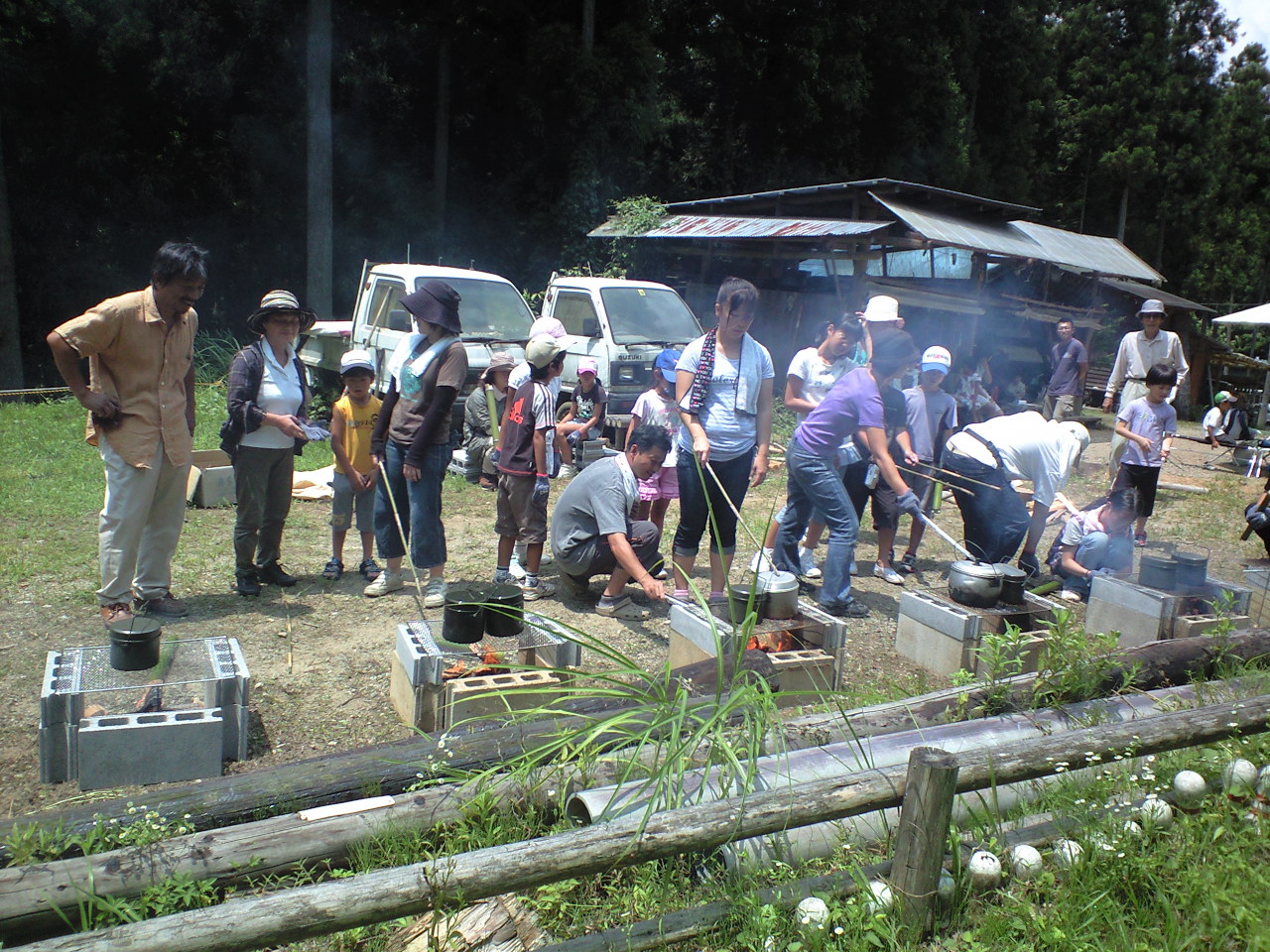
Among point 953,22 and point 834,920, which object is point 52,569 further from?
point 953,22

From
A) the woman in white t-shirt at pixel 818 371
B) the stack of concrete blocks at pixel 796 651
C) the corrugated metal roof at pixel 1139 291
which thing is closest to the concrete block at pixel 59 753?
the stack of concrete blocks at pixel 796 651

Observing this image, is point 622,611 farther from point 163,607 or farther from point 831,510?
point 163,607

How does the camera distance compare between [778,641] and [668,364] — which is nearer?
[778,641]

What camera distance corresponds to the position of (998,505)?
598cm

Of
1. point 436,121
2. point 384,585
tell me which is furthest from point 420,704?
point 436,121

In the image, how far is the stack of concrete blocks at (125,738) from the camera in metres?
3.29

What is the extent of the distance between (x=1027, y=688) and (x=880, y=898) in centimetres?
186

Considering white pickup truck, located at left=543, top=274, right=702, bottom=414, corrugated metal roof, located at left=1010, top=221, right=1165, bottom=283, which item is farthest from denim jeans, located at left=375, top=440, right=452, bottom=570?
corrugated metal roof, located at left=1010, top=221, right=1165, bottom=283

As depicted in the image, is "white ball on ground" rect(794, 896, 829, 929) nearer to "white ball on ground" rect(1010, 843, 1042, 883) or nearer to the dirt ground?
"white ball on ground" rect(1010, 843, 1042, 883)

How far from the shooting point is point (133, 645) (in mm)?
3588

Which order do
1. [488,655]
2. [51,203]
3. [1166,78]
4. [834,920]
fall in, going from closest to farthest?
[834,920]
[488,655]
[51,203]
[1166,78]

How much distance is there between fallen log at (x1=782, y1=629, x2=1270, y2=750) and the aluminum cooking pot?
726mm

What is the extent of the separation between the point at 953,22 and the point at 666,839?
2686cm

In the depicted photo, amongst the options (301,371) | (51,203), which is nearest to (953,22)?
(51,203)
